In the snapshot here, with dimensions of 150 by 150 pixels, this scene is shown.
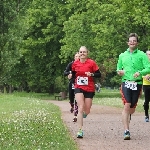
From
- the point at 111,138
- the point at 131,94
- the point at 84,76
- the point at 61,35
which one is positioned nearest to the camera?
the point at 111,138

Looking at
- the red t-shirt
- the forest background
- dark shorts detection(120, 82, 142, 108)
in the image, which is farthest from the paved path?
the forest background

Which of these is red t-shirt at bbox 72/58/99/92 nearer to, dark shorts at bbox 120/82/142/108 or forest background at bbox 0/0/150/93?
dark shorts at bbox 120/82/142/108

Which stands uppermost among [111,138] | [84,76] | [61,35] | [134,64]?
[61,35]

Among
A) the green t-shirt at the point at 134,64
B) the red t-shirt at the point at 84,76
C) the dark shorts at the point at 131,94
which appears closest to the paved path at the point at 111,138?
the dark shorts at the point at 131,94

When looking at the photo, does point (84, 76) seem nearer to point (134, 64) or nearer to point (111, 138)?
point (134, 64)

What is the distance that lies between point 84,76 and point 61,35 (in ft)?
144

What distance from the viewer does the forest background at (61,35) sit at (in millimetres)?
38969

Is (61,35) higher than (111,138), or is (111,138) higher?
(61,35)

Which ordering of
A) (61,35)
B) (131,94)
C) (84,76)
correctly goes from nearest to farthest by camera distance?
(131,94)
(84,76)
(61,35)

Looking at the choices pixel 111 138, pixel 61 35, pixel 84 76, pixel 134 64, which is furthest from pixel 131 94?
pixel 61 35

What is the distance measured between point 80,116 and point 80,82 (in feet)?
2.44

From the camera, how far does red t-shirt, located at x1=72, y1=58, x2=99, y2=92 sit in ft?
36.6

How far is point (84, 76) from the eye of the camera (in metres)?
11.2

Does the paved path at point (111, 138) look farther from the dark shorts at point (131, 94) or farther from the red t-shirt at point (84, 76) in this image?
the red t-shirt at point (84, 76)
